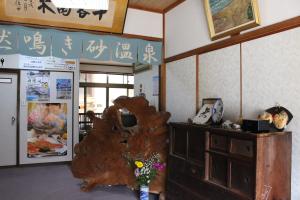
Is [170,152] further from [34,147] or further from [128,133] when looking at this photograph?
[34,147]

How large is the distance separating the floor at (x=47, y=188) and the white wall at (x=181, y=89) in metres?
1.42

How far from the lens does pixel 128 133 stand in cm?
371

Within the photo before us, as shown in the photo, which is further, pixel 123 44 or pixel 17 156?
pixel 17 156

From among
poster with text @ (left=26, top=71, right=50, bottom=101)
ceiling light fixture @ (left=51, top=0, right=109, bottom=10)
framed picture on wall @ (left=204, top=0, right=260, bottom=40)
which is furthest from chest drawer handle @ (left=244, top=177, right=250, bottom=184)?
poster with text @ (left=26, top=71, right=50, bottom=101)

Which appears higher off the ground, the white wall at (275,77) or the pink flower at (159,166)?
the white wall at (275,77)

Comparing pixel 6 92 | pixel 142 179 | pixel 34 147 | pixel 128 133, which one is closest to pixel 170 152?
pixel 142 179

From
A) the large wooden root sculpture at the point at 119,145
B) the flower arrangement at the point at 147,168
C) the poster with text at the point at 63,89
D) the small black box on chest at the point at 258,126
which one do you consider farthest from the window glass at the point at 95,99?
the small black box on chest at the point at 258,126

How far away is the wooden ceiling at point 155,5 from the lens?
3699 mm

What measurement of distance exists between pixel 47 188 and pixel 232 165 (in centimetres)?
314

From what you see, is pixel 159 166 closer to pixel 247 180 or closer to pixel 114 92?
pixel 247 180

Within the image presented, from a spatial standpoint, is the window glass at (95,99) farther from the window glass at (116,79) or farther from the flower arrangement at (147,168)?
the flower arrangement at (147,168)

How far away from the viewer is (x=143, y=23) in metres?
3.92

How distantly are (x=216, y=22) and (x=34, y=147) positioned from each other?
4.58 m

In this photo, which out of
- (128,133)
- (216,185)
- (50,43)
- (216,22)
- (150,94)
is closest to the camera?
(216,185)
